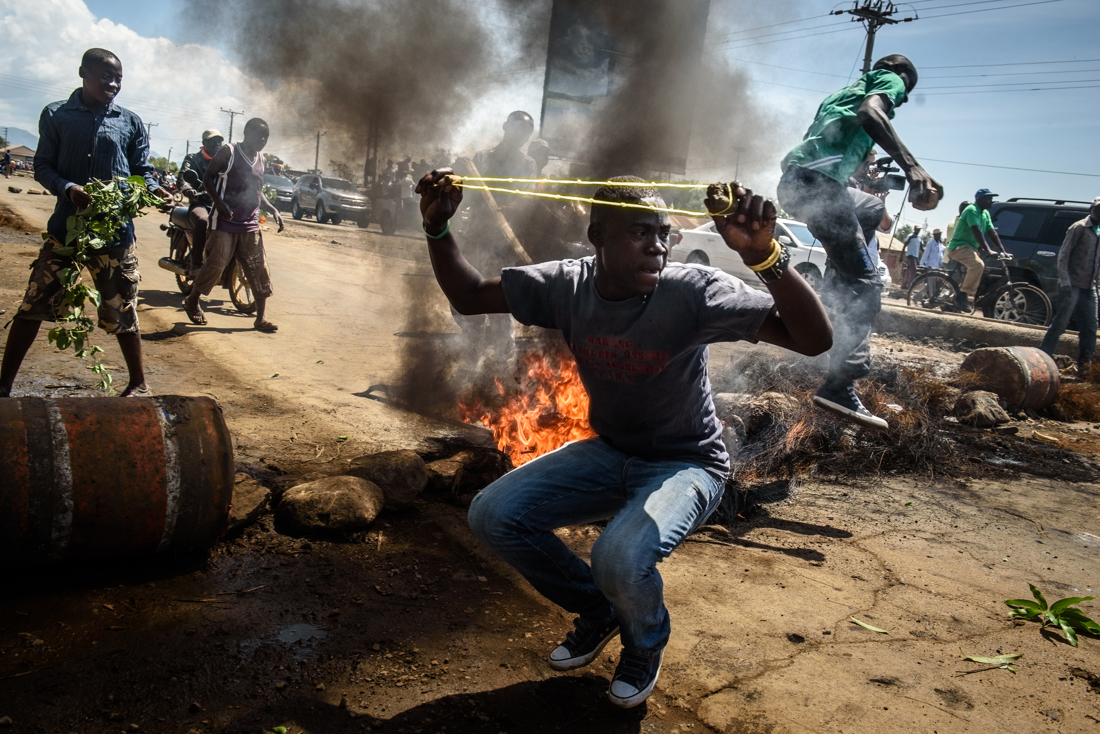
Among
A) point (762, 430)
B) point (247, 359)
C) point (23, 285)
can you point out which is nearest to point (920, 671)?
point (762, 430)

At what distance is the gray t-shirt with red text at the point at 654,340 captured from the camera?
2.19 metres

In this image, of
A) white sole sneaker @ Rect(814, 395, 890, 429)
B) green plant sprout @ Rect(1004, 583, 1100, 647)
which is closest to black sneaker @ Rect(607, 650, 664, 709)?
green plant sprout @ Rect(1004, 583, 1100, 647)

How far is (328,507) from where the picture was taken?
310cm

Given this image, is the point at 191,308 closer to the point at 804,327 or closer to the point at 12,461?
the point at 12,461

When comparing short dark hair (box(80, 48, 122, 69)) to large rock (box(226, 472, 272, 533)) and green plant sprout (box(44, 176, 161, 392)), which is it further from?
large rock (box(226, 472, 272, 533))

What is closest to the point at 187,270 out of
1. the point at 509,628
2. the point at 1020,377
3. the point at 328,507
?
the point at 328,507

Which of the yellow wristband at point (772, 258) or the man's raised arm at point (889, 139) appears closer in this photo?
the yellow wristband at point (772, 258)

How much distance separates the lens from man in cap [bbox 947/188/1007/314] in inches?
501

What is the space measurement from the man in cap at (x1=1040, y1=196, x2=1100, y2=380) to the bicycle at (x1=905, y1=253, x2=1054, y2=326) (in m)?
3.23

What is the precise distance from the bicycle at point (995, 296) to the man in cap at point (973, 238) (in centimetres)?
22

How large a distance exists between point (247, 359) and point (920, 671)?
5.13m

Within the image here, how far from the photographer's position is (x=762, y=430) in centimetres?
480

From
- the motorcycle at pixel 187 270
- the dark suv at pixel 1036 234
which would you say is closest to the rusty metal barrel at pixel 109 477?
the motorcycle at pixel 187 270

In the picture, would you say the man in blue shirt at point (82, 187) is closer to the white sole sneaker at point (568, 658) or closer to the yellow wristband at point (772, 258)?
the white sole sneaker at point (568, 658)
